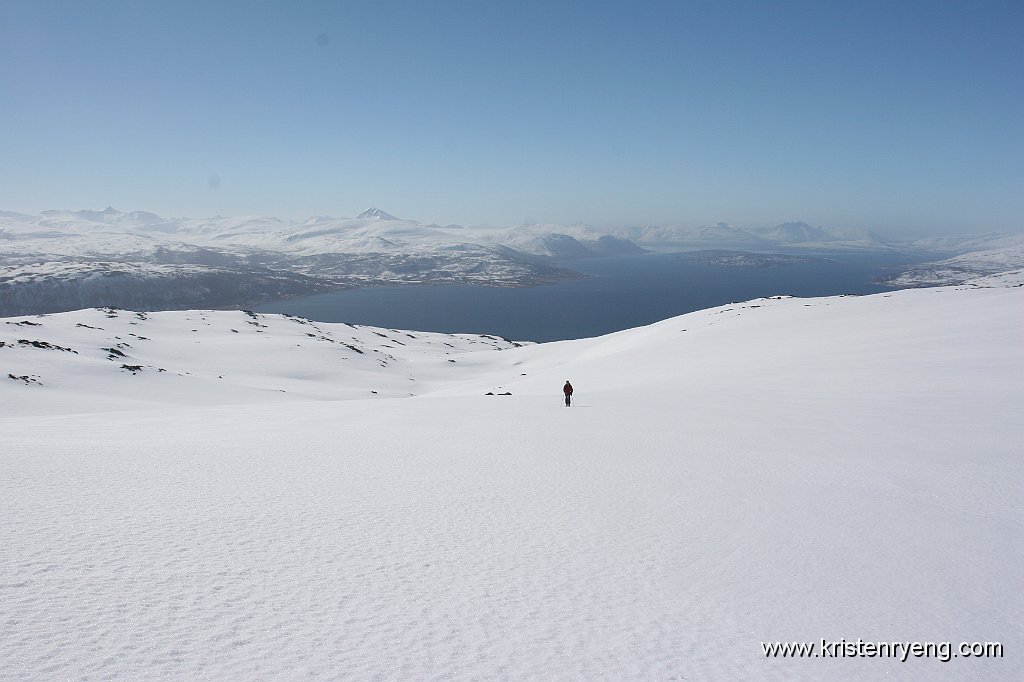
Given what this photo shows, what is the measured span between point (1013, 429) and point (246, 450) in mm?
20472

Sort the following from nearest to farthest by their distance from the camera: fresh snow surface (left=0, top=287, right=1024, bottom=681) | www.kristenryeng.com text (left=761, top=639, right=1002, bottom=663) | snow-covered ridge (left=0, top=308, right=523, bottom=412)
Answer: fresh snow surface (left=0, top=287, right=1024, bottom=681) < www.kristenryeng.com text (left=761, top=639, right=1002, bottom=663) < snow-covered ridge (left=0, top=308, right=523, bottom=412)

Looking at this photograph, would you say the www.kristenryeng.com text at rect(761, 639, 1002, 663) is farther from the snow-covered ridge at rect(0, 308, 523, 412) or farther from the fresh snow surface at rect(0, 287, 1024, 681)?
the snow-covered ridge at rect(0, 308, 523, 412)

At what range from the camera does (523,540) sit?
25.9ft

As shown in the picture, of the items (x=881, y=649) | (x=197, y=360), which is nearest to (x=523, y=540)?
(x=881, y=649)

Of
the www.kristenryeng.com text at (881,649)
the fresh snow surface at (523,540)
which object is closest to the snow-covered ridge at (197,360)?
the fresh snow surface at (523,540)

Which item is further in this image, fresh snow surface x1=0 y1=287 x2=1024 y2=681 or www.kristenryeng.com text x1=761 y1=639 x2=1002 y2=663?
www.kristenryeng.com text x1=761 y1=639 x2=1002 y2=663

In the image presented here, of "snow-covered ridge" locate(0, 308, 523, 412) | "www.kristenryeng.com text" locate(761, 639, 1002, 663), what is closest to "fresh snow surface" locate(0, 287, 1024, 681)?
"www.kristenryeng.com text" locate(761, 639, 1002, 663)

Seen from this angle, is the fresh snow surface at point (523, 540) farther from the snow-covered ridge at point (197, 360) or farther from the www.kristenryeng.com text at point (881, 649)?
the snow-covered ridge at point (197, 360)

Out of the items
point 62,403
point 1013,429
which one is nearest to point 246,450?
point 1013,429

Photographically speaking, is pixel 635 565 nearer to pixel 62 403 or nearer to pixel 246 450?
pixel 246 450

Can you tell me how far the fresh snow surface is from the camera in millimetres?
5109

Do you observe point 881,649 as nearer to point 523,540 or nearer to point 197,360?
point 523,540

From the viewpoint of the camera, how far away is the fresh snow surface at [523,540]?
5.11 m

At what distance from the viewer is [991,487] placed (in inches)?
416
